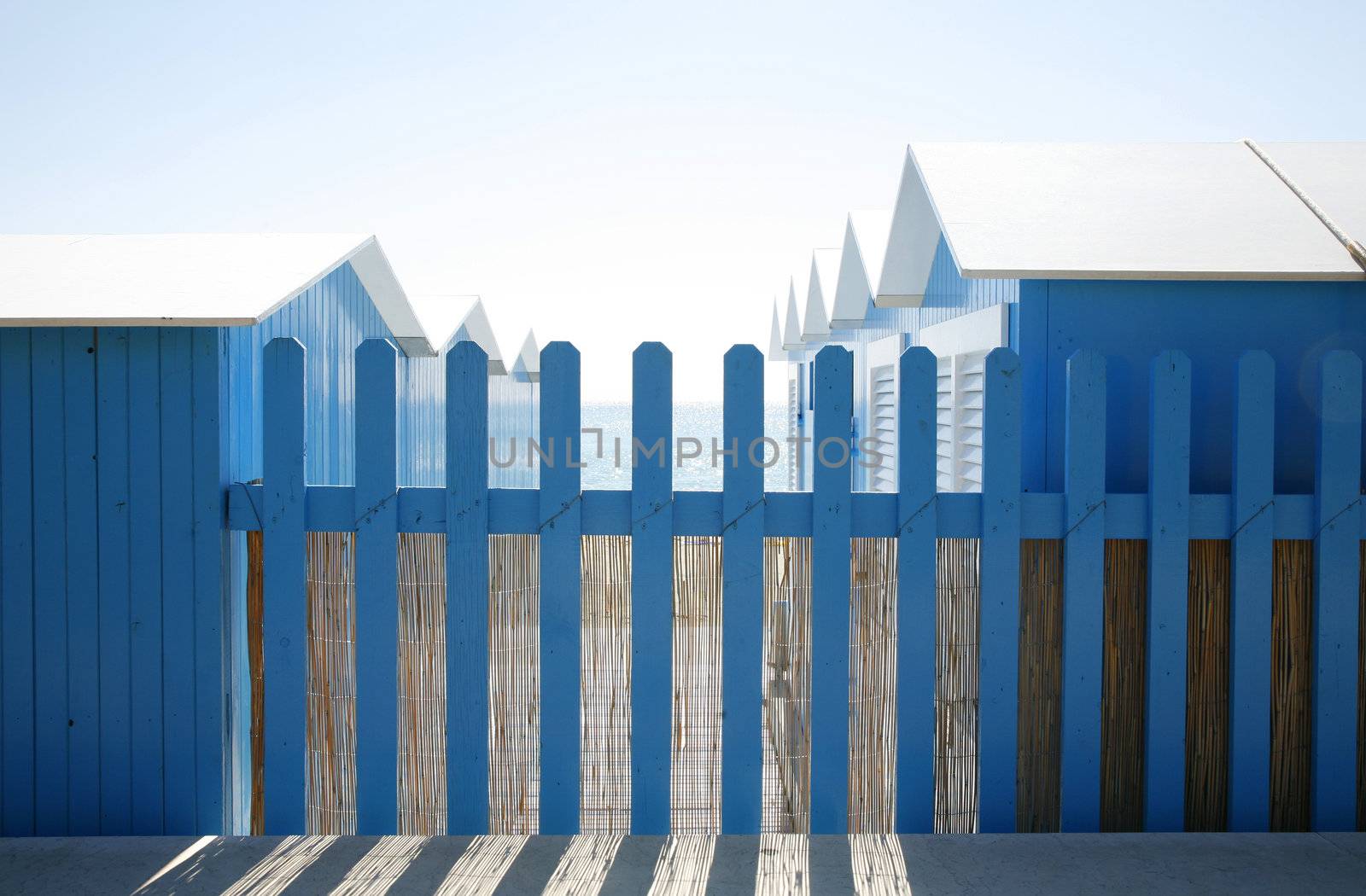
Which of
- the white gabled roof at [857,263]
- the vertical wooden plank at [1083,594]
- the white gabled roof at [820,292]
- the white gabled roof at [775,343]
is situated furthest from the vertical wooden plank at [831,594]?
the white gabled roof at [775,343]

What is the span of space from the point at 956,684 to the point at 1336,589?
1553mm

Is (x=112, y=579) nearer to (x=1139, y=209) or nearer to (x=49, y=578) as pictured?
(x=49, y=578)

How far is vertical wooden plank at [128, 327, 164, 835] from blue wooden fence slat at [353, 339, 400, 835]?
30.0 inches

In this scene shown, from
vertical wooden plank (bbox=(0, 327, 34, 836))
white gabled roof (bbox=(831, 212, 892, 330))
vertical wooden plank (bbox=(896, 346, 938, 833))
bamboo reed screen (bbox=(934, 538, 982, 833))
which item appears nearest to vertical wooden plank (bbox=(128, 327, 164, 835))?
vertical wooden plank (bbox=(0, 327, 34, 836))

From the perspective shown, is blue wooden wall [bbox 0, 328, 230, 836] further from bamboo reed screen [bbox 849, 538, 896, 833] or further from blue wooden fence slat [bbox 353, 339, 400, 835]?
bamboo reed screen [bbox 849, 538, 896, 833]

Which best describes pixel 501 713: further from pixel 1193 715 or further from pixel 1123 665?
pixel 1193 715

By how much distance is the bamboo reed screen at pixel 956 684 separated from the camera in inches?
166

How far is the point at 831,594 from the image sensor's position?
13.5 feet

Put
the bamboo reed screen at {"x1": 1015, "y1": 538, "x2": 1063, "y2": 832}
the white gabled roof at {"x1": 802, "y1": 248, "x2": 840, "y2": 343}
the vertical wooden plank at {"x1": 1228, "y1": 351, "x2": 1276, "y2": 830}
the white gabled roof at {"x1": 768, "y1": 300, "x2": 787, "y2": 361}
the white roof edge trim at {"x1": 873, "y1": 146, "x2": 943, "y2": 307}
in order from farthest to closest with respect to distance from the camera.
→ the white gabled roof at {"x1": 768, "y1": 300, "x2": 787, "y2": 361}
the white gabled roof at {"x1": 802, "y1": 248, "x2": 840, "y2": 343}
the white roof edge trim at {"x1": 873, "y1": 146, "x2": 943, "y2": 307}
the bamboo reed screen at {"x1": 1015, "y1": 538, "x2": 1063, "y2": 832}
the vertical wooden plank at {"x1": 1228, "y1": 351, "x2": 1276, "y2": 830}

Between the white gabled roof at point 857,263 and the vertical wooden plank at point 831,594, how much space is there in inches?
149

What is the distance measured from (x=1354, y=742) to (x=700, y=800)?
264 centimetres

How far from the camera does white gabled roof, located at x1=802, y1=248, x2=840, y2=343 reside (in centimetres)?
1095

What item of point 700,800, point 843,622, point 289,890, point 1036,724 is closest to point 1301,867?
point 1036,724

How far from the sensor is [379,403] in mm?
4078
